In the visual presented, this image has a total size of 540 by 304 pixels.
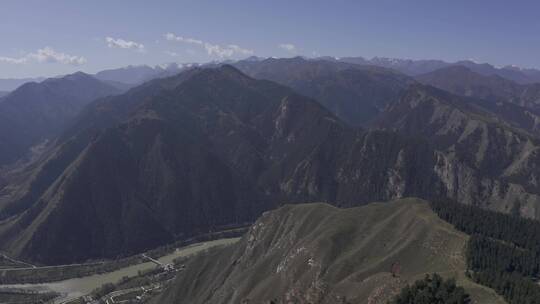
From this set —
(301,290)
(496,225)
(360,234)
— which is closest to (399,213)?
(360,234)

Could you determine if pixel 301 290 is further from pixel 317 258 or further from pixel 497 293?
pixel 497 293

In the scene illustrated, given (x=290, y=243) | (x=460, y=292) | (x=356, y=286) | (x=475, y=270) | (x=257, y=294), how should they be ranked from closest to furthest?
(x=460, y=292) < (x=475, y=270) < (x=356, y=286) < (x=257, y=294) < (x=290, y=243)

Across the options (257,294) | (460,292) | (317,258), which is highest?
(460,292)

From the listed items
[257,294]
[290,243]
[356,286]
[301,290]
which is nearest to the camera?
[356,286]

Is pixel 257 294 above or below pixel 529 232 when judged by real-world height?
below

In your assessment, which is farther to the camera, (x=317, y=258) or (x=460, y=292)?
(x=317, y=258)

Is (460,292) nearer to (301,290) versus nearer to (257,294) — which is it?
(301,290)
